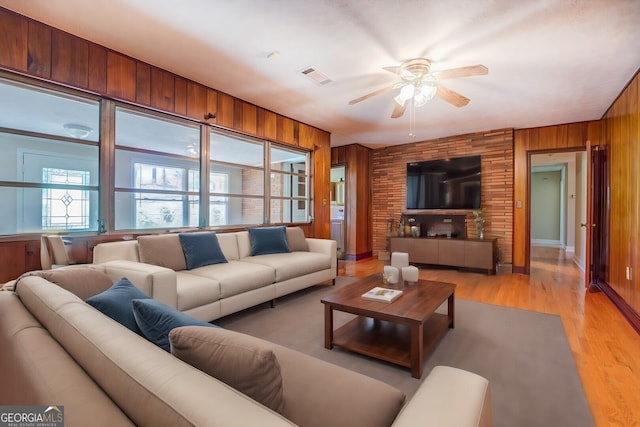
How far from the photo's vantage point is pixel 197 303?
2.40 m

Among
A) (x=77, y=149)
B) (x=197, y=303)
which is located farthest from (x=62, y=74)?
(x=197, y=303)

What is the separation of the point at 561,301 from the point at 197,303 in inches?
156

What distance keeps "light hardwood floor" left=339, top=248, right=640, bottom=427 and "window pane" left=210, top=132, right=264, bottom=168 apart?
90.9 inches

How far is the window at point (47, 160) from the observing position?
7.36ft

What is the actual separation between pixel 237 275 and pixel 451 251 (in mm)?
3860

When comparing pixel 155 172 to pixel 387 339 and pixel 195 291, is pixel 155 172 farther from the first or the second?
pixel 387 339

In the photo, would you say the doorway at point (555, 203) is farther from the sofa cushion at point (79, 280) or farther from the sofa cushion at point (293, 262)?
the sofa cushion at point (79, 280)

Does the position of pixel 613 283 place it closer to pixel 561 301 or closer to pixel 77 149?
pixel 561 301

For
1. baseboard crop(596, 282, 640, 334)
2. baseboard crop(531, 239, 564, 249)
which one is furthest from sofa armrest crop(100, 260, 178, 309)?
baseboard crop(531, 239, 564, 249)

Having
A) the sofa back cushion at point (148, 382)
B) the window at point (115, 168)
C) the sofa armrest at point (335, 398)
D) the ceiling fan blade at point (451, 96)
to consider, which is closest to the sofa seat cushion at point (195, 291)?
the window at point (115, 168)

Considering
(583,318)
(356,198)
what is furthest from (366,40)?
(356,198)

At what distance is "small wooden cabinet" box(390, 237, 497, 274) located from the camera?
15.8 feet

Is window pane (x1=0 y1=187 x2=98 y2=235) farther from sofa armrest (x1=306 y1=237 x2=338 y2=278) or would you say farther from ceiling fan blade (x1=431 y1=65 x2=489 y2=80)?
ceiling fan blade (x1=431 y1=65 x2=489 y2=80)

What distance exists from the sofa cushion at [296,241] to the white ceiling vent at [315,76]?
1925 mm
